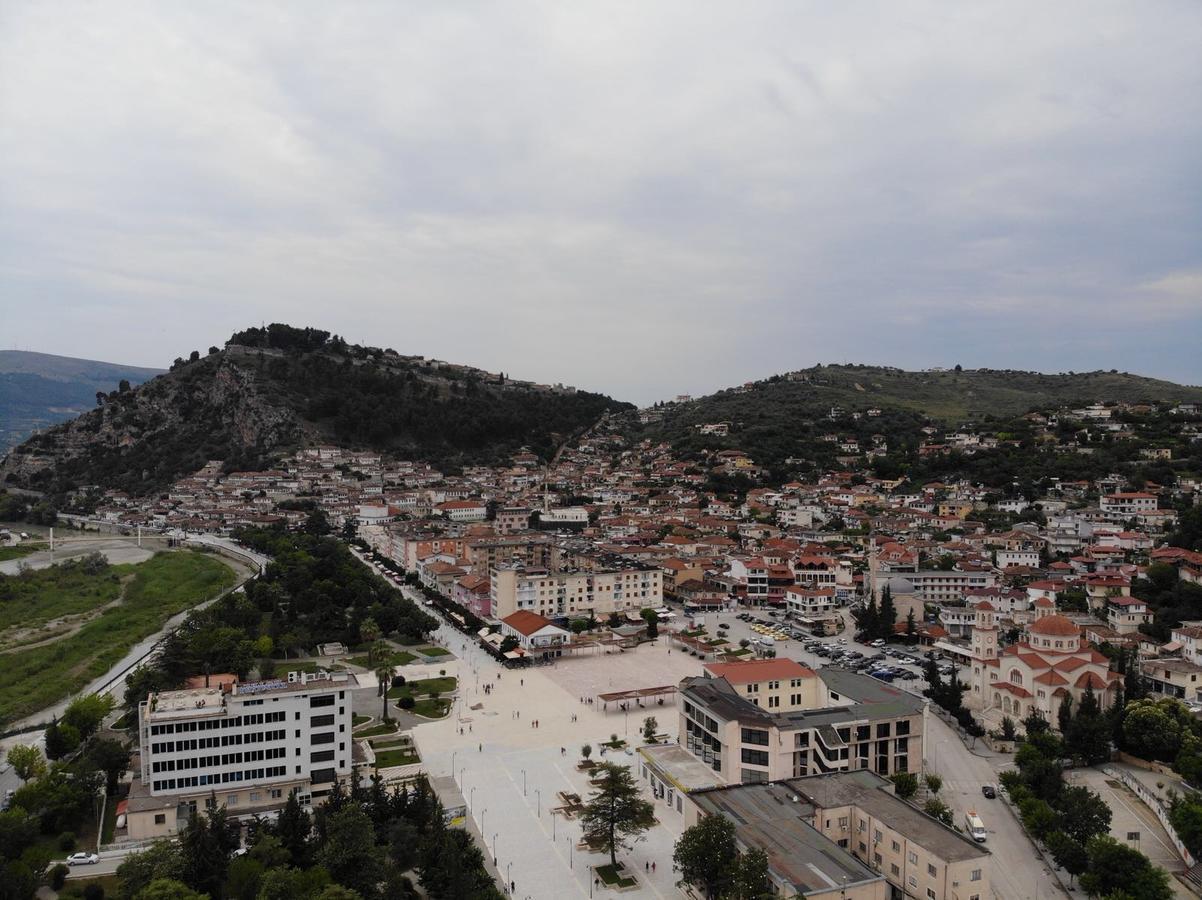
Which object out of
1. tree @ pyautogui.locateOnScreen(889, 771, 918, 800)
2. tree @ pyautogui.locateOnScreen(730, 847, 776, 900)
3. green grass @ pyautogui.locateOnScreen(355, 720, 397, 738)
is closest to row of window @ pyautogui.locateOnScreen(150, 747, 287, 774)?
green grass @ pyautogui.locateOnScreen(355, 720, 397, 738)

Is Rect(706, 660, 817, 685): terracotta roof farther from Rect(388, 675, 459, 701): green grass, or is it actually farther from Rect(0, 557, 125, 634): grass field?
Rect(0, 557, 125, 634): grass field

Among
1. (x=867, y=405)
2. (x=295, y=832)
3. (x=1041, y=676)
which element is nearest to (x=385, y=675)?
(x=295, y=832)

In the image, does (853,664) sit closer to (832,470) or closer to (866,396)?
(832,470)

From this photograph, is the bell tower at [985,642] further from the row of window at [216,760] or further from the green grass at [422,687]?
the row of window at [216,760]

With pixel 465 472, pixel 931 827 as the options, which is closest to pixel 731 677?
pixel 931 827

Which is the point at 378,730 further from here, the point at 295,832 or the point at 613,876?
the point at 613,876

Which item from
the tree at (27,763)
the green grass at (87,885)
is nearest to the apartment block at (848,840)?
the green grass at (87,885)
